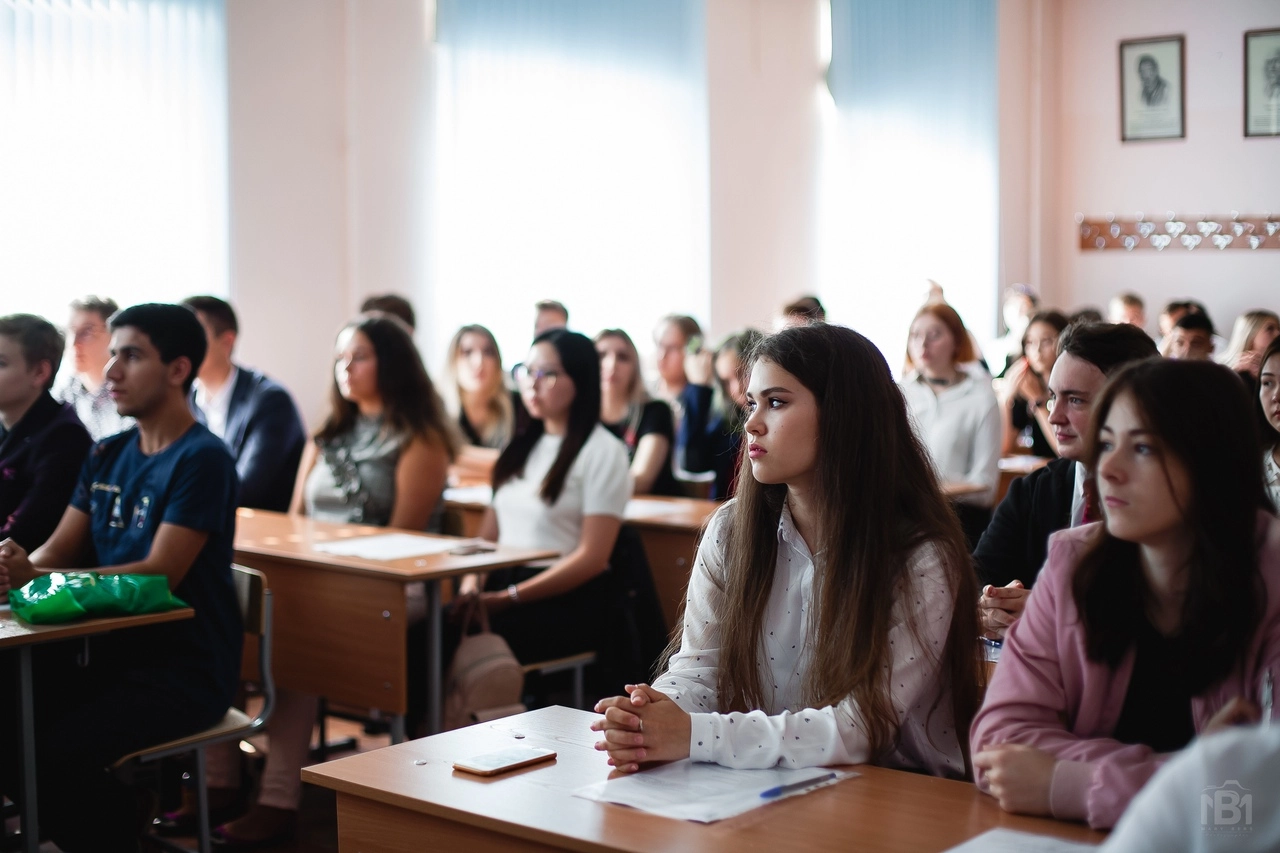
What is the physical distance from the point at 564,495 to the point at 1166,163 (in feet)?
25.5

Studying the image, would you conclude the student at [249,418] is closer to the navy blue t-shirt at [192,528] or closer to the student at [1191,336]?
the navy blue t-shirt at [192,528]

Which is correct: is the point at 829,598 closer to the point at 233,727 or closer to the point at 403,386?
the point at 233,727

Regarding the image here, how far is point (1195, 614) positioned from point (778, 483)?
0.71 metres

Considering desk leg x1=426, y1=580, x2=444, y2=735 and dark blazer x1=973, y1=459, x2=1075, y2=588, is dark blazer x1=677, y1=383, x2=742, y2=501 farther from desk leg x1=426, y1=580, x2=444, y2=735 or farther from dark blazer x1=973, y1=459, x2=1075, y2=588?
dark blazer x1=973, y1=459, x2=1075, y2=588

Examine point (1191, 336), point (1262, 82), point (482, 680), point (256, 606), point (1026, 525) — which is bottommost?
point (482, 680)

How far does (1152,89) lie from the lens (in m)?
10.2

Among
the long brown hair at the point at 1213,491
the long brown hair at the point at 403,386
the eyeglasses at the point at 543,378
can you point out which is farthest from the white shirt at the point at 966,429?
the long brown hair at the point at 1213,491

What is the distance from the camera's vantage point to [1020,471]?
19.2ft

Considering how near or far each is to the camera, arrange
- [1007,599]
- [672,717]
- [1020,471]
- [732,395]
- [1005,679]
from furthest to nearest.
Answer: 1. [1020,471]
2. [732,395]
3. [1007,599]
4. [672,717]
5. [1005,679]

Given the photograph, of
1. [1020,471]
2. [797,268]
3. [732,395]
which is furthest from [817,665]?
[797,268]

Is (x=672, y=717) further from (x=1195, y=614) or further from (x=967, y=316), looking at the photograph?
(x=967, y=316)

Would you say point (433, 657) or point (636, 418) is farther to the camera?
point (636, 418)

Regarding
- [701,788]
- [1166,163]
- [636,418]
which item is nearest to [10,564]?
[701,788]

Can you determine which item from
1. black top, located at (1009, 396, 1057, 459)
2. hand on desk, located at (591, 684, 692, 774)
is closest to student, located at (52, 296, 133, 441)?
hand on desk, located at (591, 684, 692, 774)
